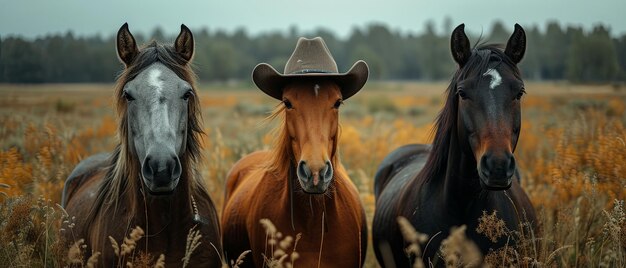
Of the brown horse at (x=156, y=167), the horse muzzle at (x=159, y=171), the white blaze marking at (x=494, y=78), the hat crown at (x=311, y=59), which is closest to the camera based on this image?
the horse muzzle at (x=159, y=171)

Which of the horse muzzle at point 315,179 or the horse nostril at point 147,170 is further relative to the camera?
the horse muzzle at point 315,179

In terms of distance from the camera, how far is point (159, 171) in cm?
285

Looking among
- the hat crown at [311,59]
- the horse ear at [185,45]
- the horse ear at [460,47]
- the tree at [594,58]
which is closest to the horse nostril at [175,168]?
the horse ear at [185,45]

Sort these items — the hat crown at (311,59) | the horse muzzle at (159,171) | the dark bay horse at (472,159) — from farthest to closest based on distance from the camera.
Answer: the hat crown at (311,59) → the dark bay horse at (472,159) → the horse muzzle at (159,171)

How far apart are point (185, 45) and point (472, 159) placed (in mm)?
2263

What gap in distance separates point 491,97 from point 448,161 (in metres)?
0.69

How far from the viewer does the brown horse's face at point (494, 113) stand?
3.03m

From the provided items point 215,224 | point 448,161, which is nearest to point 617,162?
point 448,161

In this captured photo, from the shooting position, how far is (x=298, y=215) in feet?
12.0

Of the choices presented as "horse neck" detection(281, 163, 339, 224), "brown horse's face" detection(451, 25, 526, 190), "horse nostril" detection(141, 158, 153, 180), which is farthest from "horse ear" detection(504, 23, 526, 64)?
"horse nostril" detection(141, 158, 153, 180)

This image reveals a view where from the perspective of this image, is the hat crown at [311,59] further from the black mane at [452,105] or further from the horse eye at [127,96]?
the horse eye at [127,96]

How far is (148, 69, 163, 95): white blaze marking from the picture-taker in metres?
3.16

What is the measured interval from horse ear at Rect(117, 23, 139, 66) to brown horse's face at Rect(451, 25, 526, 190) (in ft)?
7.60

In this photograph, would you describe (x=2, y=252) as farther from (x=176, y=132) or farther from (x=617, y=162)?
(x=617, y=162)
